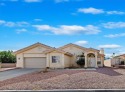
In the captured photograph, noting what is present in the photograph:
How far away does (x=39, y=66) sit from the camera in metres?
50.7

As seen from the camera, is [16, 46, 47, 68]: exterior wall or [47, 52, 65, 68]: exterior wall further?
[16, 46, 47, 68]: exterior wall

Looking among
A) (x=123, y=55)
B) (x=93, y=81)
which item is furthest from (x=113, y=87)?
(x=123, y=55)

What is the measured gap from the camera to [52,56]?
49.3 m

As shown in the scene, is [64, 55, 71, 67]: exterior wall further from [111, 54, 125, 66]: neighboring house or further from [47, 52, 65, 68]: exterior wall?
[111, 54, 125, 66]: neighboring house

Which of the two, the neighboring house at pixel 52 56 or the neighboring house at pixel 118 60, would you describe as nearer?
the neighboring house at pixel 52 56

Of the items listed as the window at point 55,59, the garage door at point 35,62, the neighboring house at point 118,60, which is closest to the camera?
the window at point 55,59

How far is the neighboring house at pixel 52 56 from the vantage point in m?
48.9

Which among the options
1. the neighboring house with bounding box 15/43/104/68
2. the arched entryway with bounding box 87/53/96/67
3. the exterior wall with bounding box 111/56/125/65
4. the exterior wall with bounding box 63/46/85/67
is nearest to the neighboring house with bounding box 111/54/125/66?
the exterior wall with bounding box 111/56/125/65

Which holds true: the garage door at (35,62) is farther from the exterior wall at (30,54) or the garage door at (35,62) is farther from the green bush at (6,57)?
the green bush at (6,57)

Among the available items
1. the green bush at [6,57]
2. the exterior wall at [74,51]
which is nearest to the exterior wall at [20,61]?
the exterior wall at [74,51]

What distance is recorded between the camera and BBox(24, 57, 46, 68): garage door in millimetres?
50969

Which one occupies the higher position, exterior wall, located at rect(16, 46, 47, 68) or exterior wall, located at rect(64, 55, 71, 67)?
exterior wall, located at rect(16, 46, 47, 68)

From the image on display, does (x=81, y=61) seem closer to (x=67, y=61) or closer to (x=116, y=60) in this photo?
(x=67, y=61)

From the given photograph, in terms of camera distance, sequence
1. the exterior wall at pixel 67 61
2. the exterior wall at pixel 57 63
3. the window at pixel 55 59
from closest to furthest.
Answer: the exterior wall at pixel 57 63 < the window at pixel 55 59 < the exterior wall at pixel 67 61
